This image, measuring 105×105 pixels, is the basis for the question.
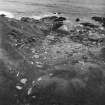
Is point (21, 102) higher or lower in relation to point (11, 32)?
lower

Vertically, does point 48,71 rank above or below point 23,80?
above

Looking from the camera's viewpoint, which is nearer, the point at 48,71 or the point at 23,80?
the point at 23,80

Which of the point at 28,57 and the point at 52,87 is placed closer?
the point at 52,87

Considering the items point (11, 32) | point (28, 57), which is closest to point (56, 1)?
point (11, 32)

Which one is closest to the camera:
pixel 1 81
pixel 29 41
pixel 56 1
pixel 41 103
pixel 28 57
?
pixel 41 103

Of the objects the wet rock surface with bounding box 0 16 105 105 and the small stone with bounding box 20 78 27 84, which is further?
the small stone with bounding box 20 78 27 84

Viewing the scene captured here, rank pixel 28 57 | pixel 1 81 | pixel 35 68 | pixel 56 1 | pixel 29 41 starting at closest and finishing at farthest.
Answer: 1. pixel 1 81
2. pixel 35 68
3. pixel 28 57
4. pixel 29 41
5. pixel 56 1

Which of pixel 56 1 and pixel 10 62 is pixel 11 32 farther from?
pixel 56 1

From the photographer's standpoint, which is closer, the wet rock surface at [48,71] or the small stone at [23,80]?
the wet rock surface at [48,71]
